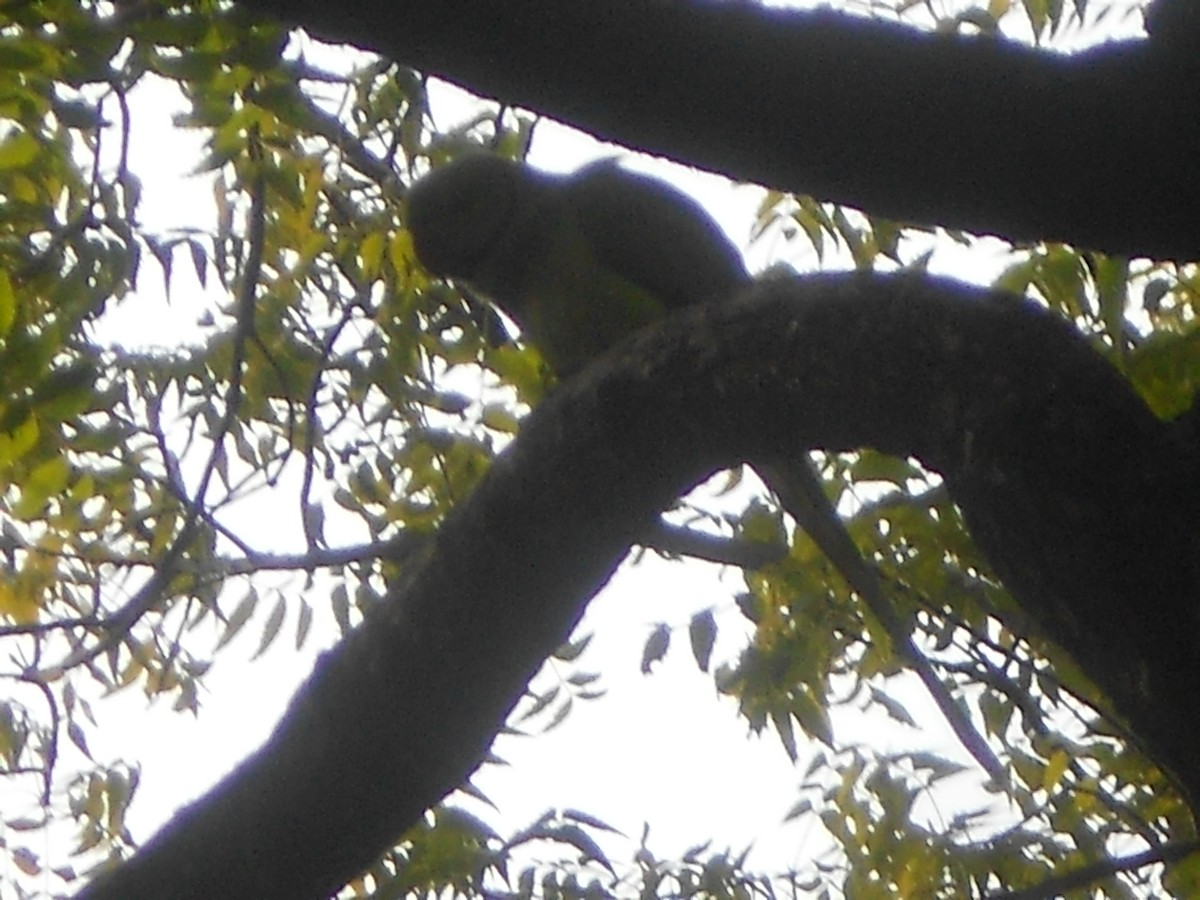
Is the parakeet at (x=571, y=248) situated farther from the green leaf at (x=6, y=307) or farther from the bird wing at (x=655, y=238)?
the green leaf at (x=6, y=307)

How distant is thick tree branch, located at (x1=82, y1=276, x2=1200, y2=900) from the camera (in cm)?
99

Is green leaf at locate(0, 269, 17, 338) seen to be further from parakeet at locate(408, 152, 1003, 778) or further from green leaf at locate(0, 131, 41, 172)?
parakeet at locate(408, 152, 1003, 778)

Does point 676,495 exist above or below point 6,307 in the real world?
A: below

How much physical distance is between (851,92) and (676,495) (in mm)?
447

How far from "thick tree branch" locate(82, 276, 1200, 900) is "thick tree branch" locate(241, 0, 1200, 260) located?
0.39 feet

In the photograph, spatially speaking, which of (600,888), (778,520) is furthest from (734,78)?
(600,888)

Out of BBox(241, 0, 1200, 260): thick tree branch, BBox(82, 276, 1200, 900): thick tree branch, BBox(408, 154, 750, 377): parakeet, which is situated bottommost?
BBox(82, 276, 1200, 900): thick tree branch

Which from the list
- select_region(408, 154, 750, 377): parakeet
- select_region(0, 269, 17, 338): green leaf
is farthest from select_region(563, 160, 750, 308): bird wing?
select_region(0, 269, 17, 338): green leaf

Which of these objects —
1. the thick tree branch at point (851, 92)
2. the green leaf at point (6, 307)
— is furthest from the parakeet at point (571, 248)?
the thick tree branch at point (851, 92)

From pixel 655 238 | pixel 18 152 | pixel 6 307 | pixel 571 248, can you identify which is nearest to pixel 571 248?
pixel 571 248

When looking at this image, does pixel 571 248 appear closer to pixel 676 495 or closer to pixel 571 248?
pixel 571 248

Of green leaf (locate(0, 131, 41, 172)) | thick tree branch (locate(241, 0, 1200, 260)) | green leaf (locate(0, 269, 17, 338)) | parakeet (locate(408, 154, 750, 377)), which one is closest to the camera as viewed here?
thick tree branch (locate(241, 0, 1200, 260))

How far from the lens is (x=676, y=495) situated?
4.53 feet

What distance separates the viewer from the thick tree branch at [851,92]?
1128 mm
